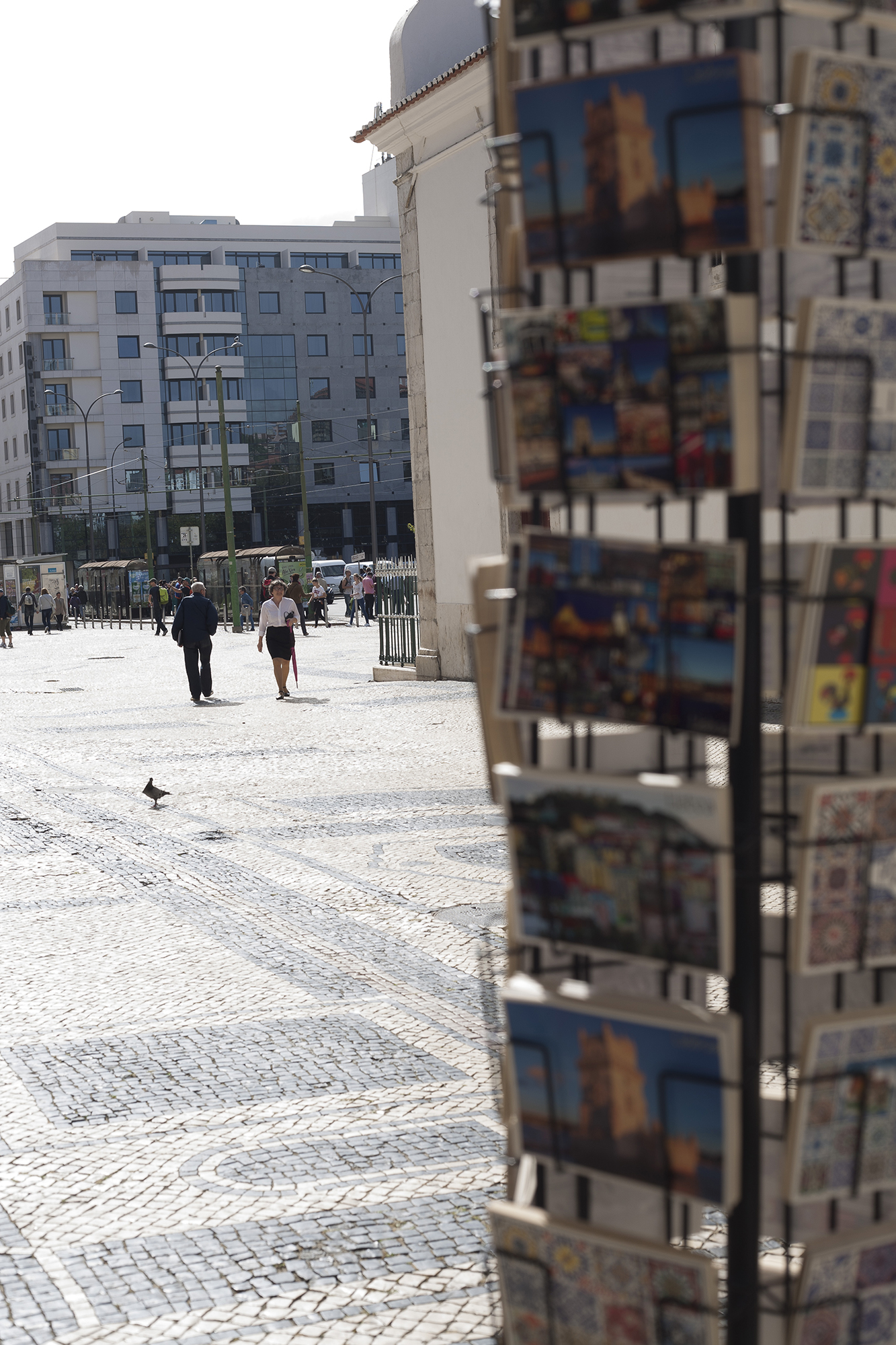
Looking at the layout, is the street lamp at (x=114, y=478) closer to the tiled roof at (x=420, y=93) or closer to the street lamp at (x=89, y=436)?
the street lamp at (x=89, y=436)

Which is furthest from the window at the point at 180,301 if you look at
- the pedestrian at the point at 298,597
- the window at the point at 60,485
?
the pedestrian at the point at 298,597

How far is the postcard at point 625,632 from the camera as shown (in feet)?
7.11

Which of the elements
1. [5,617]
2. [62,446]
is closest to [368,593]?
[5,617]

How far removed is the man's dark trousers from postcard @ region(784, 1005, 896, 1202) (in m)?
18.4

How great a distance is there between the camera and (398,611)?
24.8 metres

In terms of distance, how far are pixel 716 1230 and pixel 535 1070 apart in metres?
1.93

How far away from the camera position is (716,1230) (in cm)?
397

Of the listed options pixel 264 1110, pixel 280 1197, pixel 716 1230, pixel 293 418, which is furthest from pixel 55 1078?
pixel 293 418

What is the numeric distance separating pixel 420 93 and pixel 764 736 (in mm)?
19963

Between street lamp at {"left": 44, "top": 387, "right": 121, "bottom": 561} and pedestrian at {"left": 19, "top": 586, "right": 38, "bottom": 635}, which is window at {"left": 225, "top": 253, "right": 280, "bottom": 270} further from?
pedestrian at {"left": 19, "top": 586, "right": 38, "bottom": 635}

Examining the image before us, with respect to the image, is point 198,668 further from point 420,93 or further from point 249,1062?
point 249,1062

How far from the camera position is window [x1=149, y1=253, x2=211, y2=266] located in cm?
9006

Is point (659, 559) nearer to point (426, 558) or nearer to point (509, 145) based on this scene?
point (509, 145)

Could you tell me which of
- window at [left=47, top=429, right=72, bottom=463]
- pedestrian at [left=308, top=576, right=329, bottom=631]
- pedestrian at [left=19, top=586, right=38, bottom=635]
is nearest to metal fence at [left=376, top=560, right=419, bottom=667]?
pedestrian at [left=308, top=576, right=329, bottom=631]
